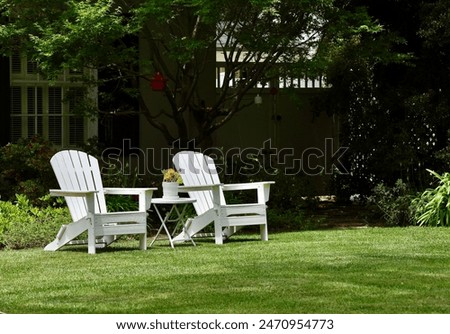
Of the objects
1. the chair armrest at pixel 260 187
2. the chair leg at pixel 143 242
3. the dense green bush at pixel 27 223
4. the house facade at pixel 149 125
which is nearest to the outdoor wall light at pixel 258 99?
the house facade at pixel 149 125

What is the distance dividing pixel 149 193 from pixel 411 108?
4.34m

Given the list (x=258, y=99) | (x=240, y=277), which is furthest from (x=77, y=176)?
(x=258, y=99)

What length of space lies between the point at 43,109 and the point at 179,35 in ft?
6.35

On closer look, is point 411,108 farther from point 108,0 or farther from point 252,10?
point 108,0

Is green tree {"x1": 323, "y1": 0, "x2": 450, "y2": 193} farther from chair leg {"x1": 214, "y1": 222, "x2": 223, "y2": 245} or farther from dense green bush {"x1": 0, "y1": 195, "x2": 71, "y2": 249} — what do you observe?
dense green bush {"x1": 0, "y1": 195, "x2": 71, "y2": 249}

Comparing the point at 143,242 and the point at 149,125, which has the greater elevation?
the point at 149,125

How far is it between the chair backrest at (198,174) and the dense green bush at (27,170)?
1.92 metres

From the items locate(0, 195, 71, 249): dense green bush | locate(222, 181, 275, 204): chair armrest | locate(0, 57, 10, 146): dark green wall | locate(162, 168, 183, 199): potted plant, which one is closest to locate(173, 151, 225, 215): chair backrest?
locate(222, 181, 275, 204): chair armrest

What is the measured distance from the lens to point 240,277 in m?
8.22

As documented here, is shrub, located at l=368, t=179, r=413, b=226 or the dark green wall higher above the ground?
the dark green wall

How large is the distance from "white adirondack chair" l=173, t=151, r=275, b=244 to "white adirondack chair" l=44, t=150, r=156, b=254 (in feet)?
1.91

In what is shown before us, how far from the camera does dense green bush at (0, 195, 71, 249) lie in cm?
1051

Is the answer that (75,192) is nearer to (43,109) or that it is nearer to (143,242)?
(143,242)

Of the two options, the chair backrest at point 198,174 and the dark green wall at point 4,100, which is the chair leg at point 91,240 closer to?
the chair backrest at point 198,174
